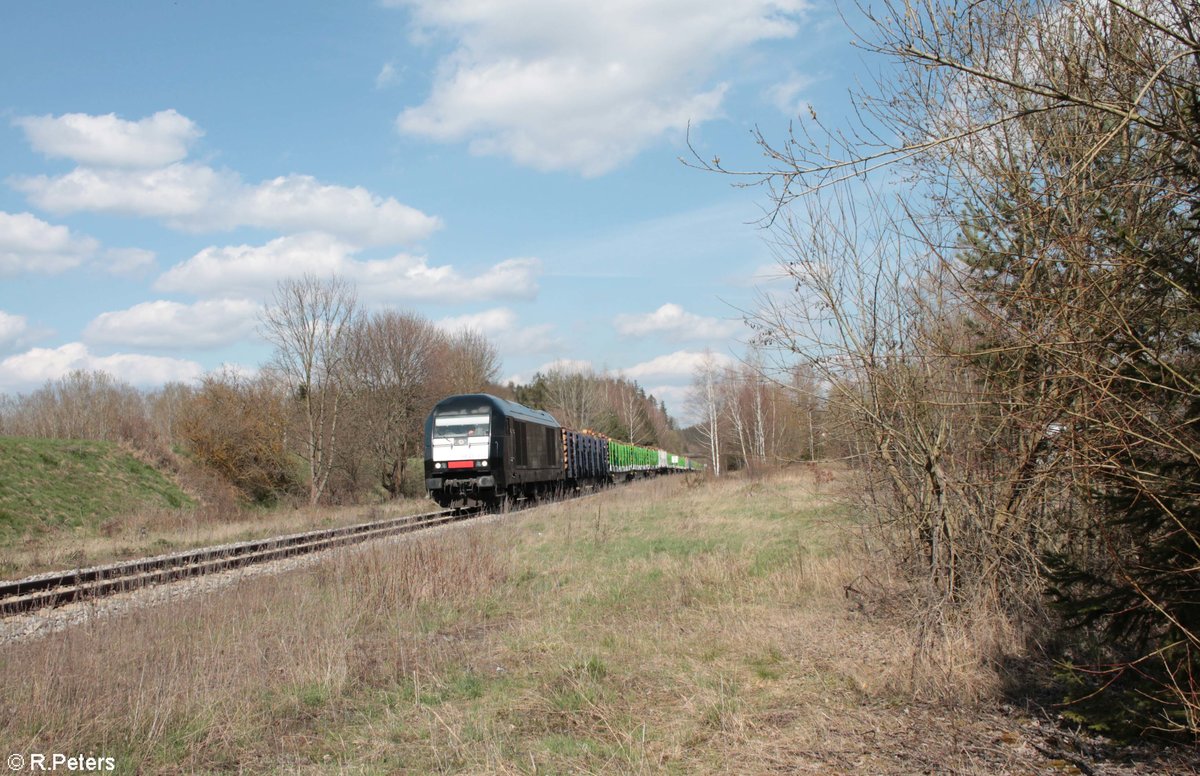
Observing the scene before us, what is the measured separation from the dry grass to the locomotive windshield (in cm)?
1239

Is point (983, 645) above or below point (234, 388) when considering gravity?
below

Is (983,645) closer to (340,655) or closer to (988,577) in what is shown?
(988,577)

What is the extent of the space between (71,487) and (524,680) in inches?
931

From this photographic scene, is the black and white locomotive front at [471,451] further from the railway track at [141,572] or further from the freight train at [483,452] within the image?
the railway track at [141,572]

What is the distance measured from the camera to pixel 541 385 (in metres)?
81.4

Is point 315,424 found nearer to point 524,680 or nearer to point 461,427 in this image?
point 461,427

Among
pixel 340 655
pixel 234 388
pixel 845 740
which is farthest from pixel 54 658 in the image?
pixel 234 388

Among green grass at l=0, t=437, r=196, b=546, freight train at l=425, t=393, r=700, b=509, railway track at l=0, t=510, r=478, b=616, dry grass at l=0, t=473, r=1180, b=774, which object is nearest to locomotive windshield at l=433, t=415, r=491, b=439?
freight train at l=425, t=393, r=700, b=509

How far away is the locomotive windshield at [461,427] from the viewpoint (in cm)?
2256

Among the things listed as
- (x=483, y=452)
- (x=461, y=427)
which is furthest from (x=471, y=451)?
(x=461, y=427)

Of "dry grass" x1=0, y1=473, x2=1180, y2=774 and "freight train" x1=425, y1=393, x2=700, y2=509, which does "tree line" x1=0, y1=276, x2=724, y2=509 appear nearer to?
"freight train" x1=425, y1=393, x2=700, y2=509

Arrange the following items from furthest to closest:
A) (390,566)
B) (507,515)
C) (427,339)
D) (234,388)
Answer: (427,339) < (234,388) < (507,515) < (390,566)

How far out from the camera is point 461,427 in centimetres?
2281

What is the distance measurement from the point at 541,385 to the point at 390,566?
7144cm
